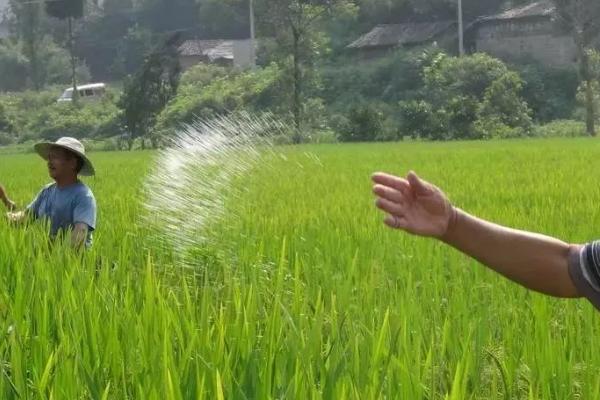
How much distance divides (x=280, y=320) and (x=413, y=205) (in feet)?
1.15

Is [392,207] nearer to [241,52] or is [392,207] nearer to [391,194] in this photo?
[391,194]

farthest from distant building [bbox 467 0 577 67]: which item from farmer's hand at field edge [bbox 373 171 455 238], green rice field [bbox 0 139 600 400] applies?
farmer's hand at field edge [bbox 373 171 455 238]

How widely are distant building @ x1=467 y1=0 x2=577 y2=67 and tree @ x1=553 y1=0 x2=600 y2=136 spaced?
3.61m

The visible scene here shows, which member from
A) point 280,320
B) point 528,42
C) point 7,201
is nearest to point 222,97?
point 528,42

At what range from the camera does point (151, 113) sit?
94.4 feet

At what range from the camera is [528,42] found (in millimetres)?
34656

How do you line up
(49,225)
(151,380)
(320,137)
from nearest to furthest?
(151,380), (49,225), (320,137)

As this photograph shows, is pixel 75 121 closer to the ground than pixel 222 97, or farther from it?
closer to the ground

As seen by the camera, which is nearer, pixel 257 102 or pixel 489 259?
pixel 489 259

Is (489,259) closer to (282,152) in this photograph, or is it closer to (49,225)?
(282,152)

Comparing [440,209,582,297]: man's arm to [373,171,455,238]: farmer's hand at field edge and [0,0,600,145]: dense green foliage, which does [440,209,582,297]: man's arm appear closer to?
[373,171,455,238]: farmer's hand at field edge

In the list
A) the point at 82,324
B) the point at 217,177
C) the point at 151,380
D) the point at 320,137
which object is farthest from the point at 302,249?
the point at 320,137

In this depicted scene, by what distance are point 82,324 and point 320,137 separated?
2538 centimetres

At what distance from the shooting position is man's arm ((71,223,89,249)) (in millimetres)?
3777
